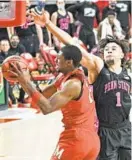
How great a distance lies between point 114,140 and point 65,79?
0.94m

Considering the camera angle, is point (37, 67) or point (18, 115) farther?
point (37, 67)

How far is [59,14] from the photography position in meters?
13.6

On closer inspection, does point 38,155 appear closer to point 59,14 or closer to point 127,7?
point 59,14

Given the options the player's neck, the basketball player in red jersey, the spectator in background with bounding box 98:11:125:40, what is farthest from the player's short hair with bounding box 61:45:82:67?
the spectator in background with bounding box 98:11:125:40

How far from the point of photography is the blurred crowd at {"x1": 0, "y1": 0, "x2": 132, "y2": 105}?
12.2 metres

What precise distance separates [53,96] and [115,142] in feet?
3.54

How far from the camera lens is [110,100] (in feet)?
15.9

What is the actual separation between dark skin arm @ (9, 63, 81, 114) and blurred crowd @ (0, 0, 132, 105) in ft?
22.1

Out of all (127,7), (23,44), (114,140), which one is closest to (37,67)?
(23,44)

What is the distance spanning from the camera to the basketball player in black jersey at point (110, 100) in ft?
15.7

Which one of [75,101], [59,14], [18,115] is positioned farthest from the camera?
[59,14]

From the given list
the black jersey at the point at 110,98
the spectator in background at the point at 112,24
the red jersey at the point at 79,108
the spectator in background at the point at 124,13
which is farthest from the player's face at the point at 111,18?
the red jersey at the point at 79,108

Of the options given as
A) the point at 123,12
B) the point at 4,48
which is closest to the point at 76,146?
the point at 4,48

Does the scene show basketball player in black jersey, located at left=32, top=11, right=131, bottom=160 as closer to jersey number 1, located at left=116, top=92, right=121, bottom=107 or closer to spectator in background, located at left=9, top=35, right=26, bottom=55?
jersey number 1, located at left=116, top=92, right=121, bottom=107
